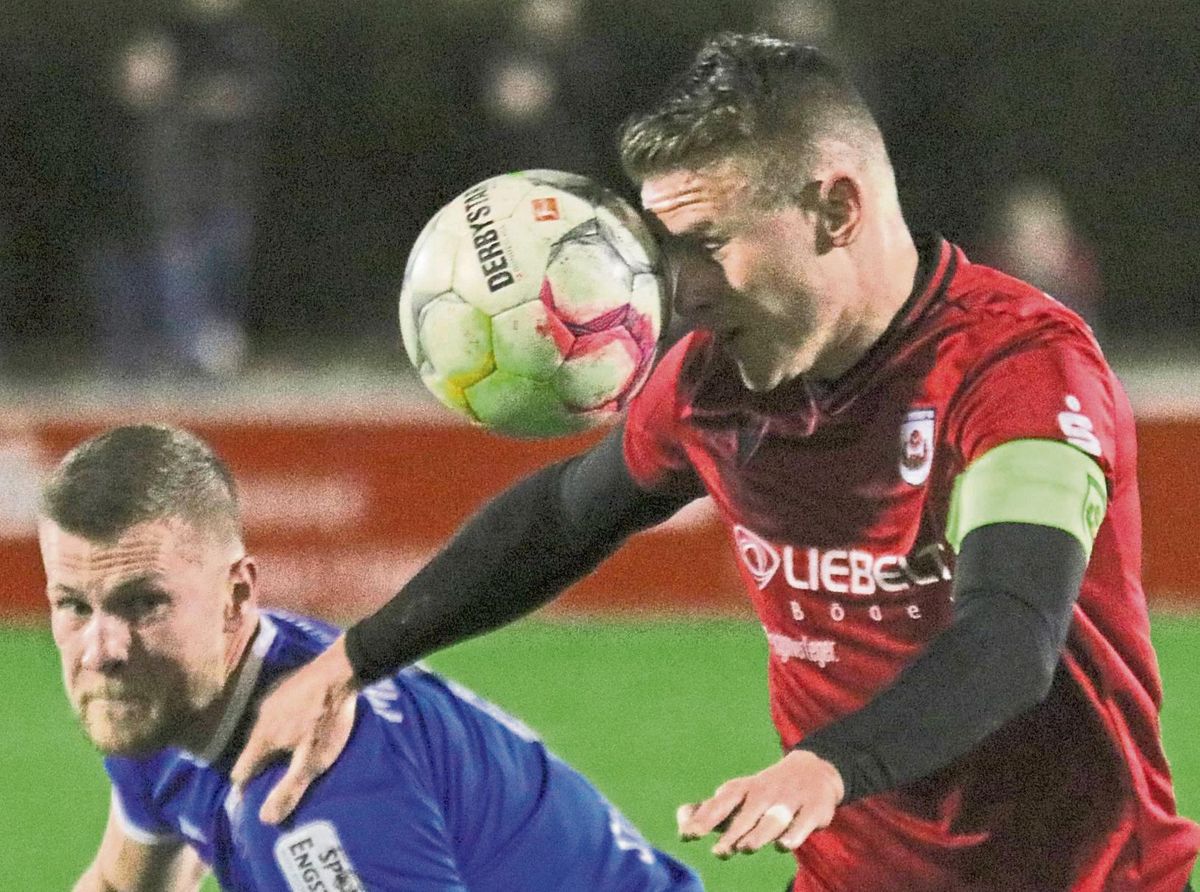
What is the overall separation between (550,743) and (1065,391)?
5.35 metres

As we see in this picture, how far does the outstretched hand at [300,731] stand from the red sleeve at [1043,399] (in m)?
1.05

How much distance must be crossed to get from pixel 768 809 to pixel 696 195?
3.30 ft

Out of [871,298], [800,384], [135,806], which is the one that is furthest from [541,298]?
[135,806]

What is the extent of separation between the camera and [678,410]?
3.70 meters

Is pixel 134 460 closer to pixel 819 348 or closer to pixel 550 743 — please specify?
pixel 819 348

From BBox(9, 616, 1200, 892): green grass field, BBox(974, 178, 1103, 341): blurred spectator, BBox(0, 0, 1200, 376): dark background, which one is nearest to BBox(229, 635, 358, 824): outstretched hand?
BBox(9, 616, 1200, 892): green grass field

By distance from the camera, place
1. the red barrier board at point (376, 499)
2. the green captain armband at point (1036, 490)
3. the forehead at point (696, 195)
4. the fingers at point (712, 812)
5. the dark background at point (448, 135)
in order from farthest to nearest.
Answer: the dark background at point (448, 135) → the red barrier board at point (376, 499) → the forehead at point (696, 195) → the green captain armband at point (1036, 490) → the fingers at point (712, 812)

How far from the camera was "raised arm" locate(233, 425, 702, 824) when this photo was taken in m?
3.85

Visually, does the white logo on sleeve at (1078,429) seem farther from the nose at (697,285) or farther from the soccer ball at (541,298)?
the soccer ball at (541,298)

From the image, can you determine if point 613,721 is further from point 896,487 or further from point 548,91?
point 896,487

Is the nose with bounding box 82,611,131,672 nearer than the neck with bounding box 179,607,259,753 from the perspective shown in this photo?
Yes

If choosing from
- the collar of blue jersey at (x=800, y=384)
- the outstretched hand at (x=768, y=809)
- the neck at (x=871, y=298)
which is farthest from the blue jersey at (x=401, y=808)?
the outstretched hand at (x=768, y=809)

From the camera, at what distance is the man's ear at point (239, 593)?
12.0 ft

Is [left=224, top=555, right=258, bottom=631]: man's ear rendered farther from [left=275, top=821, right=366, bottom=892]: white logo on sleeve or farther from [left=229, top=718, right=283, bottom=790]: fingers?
[left=275, top=821, right=366, bottom=892]: white logo on sleeve
